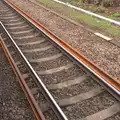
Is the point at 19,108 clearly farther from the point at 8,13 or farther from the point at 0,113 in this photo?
the point at 8,13

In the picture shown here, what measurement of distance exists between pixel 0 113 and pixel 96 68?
3.26 m

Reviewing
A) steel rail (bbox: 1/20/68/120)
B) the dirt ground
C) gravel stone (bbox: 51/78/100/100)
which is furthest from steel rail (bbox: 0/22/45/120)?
the dirt ground

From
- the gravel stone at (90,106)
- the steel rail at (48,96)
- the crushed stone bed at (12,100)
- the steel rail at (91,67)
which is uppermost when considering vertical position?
the steel rail at (91,67)

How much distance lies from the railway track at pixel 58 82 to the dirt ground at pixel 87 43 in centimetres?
66

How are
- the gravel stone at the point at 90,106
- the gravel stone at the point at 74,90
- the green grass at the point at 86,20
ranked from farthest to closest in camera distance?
the green grass at the point at 86,20 → the gravel stone at the point at 74,90 → the gravel stone at the point at 90,106

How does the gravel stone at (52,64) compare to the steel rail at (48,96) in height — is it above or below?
below

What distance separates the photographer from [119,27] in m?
12.8

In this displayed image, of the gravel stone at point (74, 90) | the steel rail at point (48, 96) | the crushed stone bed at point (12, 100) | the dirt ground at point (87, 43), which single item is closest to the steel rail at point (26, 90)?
the crushed stone bed at point (12, 100)

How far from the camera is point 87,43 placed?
1086 centimetres

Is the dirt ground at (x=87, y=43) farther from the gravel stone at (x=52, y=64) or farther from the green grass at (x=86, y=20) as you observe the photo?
the gravel stone at (x=52, y=64)

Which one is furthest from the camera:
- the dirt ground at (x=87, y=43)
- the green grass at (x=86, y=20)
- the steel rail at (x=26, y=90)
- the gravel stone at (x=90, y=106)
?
the green grass at (x=86, y=20)

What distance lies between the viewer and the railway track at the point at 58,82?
253 inches

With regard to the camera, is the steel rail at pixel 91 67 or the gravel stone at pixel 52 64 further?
the gravel stone at pixel 52 64

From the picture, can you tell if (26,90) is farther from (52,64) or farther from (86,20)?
(86,20)
